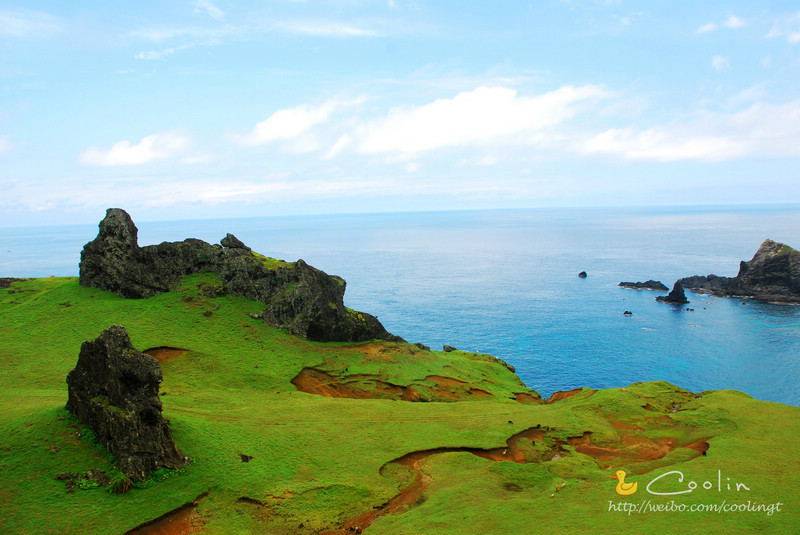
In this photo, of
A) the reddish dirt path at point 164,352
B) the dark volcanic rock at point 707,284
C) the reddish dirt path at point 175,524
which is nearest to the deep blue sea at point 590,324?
the dark volcanic rock at point 707,284

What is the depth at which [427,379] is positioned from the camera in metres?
39.2

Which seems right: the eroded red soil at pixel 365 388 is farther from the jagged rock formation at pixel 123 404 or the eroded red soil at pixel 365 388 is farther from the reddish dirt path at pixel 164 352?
the jagged rock formation at pixel 123 404

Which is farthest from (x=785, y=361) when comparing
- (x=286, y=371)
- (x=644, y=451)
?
(x=286, y=371)

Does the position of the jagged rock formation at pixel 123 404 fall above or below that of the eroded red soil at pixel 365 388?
above

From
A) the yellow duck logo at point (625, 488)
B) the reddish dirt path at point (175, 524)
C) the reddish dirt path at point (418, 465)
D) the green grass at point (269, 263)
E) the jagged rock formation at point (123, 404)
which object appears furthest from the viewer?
the green grass at point (269, 263)

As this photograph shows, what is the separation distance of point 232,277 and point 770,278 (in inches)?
5293

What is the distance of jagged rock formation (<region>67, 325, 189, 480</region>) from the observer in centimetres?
1733

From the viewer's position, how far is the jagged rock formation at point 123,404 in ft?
56.9

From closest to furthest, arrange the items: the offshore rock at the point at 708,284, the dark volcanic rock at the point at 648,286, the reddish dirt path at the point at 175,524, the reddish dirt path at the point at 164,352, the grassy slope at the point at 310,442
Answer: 1. the reddish dirt path at the point at 175,524
2. the grassy slope at the point at 310,442
3. the reddish dirt path at the point at 164,352
4. the offshore rock at the point at 708,284
5. the dark volcanic rock at the point at 648,286

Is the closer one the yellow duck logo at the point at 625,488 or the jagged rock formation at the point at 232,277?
the yellow duck logo at the point at 625,488

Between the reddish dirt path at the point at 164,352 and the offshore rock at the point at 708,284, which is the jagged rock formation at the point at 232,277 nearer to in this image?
the reddish dirt path at the point at 164,352

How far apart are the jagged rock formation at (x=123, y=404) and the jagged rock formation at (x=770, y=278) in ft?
459

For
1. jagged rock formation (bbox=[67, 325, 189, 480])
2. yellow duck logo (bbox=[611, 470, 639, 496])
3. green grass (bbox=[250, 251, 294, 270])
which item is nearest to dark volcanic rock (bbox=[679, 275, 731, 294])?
green grass (bbox=[250, 251, 294, 270])

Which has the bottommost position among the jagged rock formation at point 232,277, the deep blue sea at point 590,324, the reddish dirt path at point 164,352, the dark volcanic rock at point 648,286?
the deep blue sea at point 590,324
